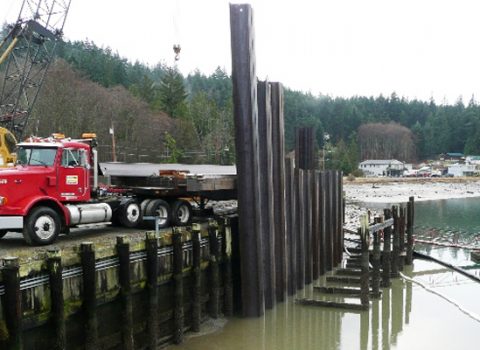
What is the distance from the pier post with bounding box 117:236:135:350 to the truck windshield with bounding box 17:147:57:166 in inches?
128

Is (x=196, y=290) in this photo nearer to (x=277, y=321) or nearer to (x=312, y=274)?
(x=277, y=321)

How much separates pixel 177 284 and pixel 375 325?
18.0ft

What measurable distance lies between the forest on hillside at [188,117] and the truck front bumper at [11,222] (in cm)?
1174

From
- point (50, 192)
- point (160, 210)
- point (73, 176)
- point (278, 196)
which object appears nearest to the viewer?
point (50, 192)

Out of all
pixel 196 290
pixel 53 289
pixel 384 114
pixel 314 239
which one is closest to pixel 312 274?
pixel 314 239

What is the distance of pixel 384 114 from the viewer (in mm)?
160875

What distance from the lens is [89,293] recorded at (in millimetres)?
7652

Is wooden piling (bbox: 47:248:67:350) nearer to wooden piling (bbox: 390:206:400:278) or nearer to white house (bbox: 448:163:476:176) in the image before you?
wooden piling (bbox: 390:206:400:278)

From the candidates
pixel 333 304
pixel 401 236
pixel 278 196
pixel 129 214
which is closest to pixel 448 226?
pixel 401 236

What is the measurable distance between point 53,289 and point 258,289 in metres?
5.75

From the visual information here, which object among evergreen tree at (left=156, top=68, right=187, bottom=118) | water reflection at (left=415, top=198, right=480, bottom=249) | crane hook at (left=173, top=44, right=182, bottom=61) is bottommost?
water reflection at (left=415, top=198, right=480, bottom=249)

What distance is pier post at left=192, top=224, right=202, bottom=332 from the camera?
10.5 meters

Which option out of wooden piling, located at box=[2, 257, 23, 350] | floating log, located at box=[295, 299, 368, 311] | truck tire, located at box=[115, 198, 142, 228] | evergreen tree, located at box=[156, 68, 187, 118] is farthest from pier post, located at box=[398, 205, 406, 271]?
evergreen tree, located at box=[156, 68, 187, 118]

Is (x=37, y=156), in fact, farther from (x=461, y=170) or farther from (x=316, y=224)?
(x=461, y=170)
